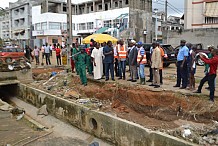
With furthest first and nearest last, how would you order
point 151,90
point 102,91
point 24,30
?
1. point 24,30
2. point 102,91
3. point 151,90

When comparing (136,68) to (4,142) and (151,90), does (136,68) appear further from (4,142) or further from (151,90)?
(4,142)

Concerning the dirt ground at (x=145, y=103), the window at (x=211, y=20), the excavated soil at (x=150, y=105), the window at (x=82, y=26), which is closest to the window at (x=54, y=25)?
the window at (x=82, y=26)

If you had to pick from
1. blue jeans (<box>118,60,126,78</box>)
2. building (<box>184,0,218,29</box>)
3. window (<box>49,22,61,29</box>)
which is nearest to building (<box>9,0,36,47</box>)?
window (<box>49,22,61,29</box>)

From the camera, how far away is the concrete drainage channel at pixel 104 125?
5303 mm

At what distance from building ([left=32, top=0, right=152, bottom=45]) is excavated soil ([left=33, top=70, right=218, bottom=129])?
32021mm

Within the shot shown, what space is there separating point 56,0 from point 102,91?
1909 inches

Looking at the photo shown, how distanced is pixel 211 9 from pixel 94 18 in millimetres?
26857

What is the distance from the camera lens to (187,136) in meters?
5.03

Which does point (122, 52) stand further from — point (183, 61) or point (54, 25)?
point (54, 25)

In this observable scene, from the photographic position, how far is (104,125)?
22.7 feet

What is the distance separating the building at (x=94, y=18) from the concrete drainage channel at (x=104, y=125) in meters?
32.3

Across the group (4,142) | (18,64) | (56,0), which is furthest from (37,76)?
(56,0)

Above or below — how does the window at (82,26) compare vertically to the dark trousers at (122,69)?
above

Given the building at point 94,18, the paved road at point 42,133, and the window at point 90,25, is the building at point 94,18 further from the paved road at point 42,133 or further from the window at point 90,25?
the paved road at point 42,133
